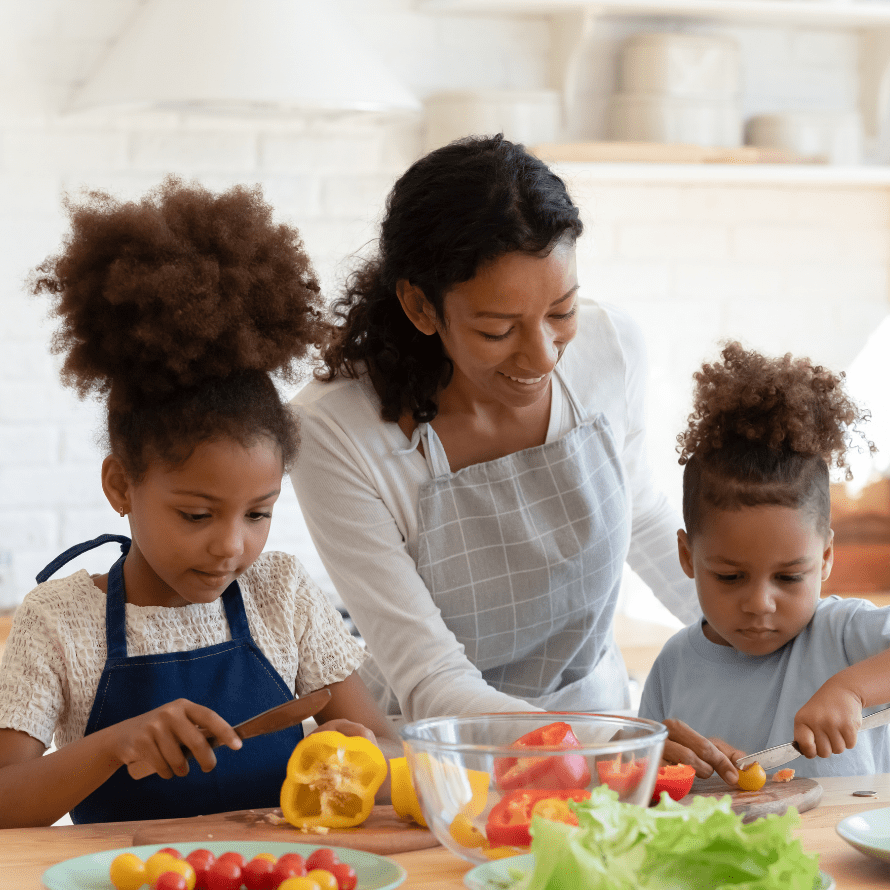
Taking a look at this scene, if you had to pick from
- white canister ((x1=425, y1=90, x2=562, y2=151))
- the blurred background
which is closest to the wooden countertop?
the blurred background

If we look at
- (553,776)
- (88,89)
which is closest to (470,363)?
(553,776)

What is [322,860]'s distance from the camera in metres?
0.79

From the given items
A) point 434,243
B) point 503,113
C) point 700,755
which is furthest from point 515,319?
point 503,113

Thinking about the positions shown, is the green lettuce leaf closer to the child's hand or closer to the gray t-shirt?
the child's hand

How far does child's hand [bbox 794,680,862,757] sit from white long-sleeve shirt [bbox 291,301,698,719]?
0.31 metres

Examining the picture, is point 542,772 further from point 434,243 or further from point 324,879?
point 434,243

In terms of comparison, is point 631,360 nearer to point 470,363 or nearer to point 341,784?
point 470,363

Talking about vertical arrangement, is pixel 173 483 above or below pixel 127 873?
above

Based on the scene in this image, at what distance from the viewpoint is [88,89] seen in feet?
6.44

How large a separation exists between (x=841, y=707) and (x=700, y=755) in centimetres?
17

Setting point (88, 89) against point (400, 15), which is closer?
point (88, 89)

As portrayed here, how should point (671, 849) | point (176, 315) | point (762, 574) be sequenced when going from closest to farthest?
point (671, 849) → point (176, 315) → point (762, 574)

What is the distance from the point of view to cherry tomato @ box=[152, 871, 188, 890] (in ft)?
2.44

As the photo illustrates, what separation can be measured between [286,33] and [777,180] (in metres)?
1.08
